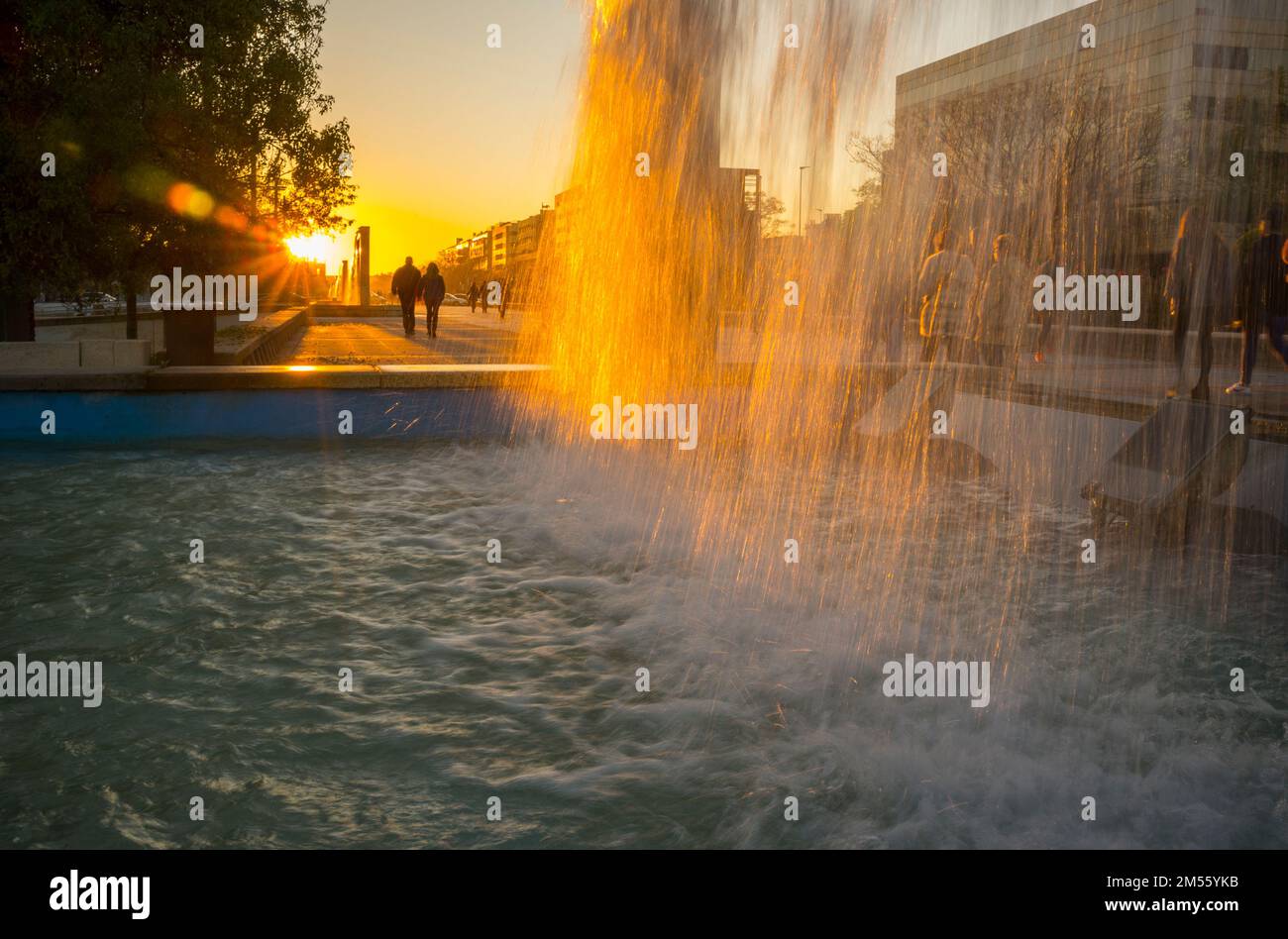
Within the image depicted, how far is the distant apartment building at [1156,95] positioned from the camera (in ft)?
120

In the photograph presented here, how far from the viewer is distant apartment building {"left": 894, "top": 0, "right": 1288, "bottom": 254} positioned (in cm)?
3653

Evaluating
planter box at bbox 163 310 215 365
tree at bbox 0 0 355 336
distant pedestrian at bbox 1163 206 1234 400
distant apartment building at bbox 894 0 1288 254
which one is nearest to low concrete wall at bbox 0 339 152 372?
tree at bbox 0 0 355 336

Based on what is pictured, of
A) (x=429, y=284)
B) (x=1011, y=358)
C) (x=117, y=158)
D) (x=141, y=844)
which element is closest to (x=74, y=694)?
(x=141, y=844)

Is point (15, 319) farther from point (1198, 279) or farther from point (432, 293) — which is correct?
point (1198, 279)

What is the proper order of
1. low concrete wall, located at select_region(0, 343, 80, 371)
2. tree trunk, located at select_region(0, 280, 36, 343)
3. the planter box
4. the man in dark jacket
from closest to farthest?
low concrete wall, located at select_region(0, 343, 80, 371), the planter box, tree trunk, located at select_region(0, 280, 36, 343), the man in dark jacket

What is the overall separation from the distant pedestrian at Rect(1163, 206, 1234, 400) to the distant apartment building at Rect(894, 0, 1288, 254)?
79.5 ft

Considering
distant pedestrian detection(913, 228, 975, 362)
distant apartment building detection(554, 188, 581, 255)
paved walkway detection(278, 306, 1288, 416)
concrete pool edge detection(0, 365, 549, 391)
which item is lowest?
concrete pool edge detection(0, 365, 549, 391)

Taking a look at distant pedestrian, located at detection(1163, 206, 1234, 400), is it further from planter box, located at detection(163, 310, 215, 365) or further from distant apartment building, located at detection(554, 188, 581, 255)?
planter box, located at detection(163, 310, 215, 365)

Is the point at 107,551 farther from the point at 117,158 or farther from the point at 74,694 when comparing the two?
the point at 117,158

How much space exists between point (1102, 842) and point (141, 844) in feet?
9.57

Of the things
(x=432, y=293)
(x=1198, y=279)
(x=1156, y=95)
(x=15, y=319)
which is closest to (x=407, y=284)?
(x=432, y=293)

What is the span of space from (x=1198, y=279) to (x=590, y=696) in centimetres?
791

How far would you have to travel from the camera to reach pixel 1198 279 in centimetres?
983

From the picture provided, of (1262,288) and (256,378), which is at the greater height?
(1262,288)
